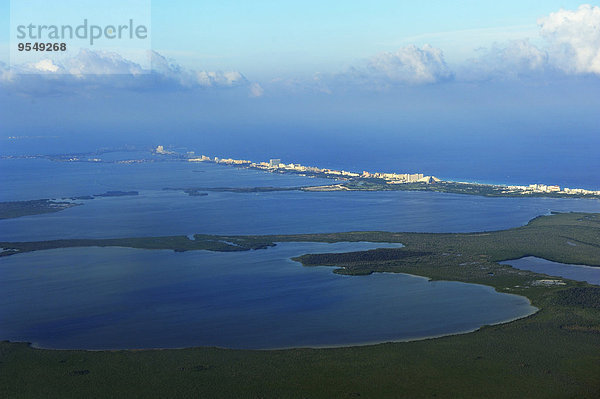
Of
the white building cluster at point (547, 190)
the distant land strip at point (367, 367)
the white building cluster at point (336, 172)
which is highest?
the white building cluster at point (336, 172)

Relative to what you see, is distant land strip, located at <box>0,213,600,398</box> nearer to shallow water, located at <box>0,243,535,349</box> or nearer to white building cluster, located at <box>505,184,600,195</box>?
shallow water, located at <box>0,243,535,349</box>

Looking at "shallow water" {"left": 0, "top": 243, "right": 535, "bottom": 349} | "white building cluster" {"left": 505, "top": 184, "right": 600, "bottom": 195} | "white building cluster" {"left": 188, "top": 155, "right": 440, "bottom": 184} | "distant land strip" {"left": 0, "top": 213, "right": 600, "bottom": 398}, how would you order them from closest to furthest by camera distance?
"distant land strip" {"left": 0, "top": 213, "right": 600, "bottom": 398} < "shallow water" {"left": 0, "top": 243, "right": 535, "bottom": 349} < "white building cluster" {"left": 505, "top": 184, "right": 600, "bottom": 195} < "white building cluster" {"left": 188, "top": 155, "right": 440, "bottom": 184}

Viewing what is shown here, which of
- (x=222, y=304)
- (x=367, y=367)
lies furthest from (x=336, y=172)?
(x=367, y=367)

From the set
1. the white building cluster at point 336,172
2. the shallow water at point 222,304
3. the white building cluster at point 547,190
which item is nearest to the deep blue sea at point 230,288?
the shallow water at point 222,304

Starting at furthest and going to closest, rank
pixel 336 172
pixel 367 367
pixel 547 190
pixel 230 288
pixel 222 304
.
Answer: pixel 336 172
pixel 547 190
pixel 230 288
pixel 222 304
pixel 367 367

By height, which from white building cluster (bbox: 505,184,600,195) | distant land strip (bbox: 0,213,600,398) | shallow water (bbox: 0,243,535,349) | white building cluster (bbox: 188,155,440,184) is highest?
white building cluster (bbox: 188,155,440,184)

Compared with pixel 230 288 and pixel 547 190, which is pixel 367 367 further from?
pixel 547 190

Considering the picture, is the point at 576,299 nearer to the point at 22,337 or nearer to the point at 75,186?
the point at 22,337

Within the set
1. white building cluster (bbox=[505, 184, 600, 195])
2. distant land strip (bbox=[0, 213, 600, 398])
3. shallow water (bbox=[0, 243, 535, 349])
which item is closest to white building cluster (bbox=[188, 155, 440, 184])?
white building cluster (bbox=[505, 184, 600, 195])

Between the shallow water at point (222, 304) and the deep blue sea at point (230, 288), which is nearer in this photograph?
the shallow water at point (222, 304)

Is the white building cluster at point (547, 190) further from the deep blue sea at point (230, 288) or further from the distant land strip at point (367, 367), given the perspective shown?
the distant land strip at point (367, 367)
